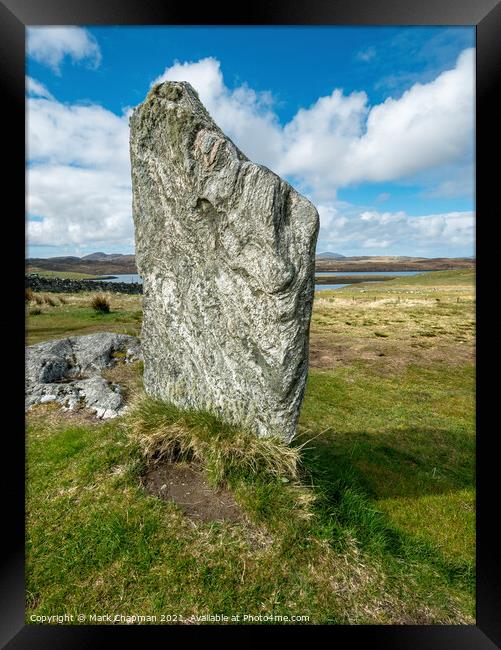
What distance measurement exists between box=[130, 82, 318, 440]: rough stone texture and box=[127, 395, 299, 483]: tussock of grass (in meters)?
0.20

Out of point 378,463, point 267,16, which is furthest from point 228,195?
point 378,463

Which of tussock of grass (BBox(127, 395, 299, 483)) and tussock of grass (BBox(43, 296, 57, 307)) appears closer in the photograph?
tussock of grass (BBox(127, 395, 299, 483))

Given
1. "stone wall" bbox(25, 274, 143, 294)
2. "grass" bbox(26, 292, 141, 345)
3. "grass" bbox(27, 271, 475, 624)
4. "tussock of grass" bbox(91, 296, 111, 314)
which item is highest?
"stone wall" bbox(25, 274, 143, 294)

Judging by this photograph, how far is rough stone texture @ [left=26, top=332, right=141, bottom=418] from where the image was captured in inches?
323

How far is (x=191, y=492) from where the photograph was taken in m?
4.46

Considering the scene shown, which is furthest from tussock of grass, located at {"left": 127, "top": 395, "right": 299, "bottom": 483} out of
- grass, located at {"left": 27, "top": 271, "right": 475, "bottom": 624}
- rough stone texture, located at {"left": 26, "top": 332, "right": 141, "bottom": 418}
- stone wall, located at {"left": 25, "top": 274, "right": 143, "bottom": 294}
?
stone wall, located at {"left": 25, "top": 274, "right": 143, "bottom": 294}

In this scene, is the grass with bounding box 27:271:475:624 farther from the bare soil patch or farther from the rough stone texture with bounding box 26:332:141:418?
Answer: the rough stone texture with bounding box 26:332:141:418

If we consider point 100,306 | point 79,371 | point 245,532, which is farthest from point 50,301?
point 245,532

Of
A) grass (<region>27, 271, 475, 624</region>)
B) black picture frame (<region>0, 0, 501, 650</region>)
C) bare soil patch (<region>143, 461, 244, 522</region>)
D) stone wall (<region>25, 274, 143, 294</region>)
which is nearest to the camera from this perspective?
black picture frame (<region>0, 0, 501, 650</region>)

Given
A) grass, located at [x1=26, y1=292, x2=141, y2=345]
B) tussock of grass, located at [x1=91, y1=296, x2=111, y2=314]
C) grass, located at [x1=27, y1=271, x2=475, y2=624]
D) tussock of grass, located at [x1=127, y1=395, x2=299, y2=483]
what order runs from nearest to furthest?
grass, located at [x1=27, y1=271, x2=475, y2=624]
tussock of grass, located at [x1=127, y1=395, x2=299, y2=483]
grass, located at [x1=26, y1=292, x2=141, y2=345]
tussock of grass, located at [x1=91, y1=296, x2=111, y2=314]
